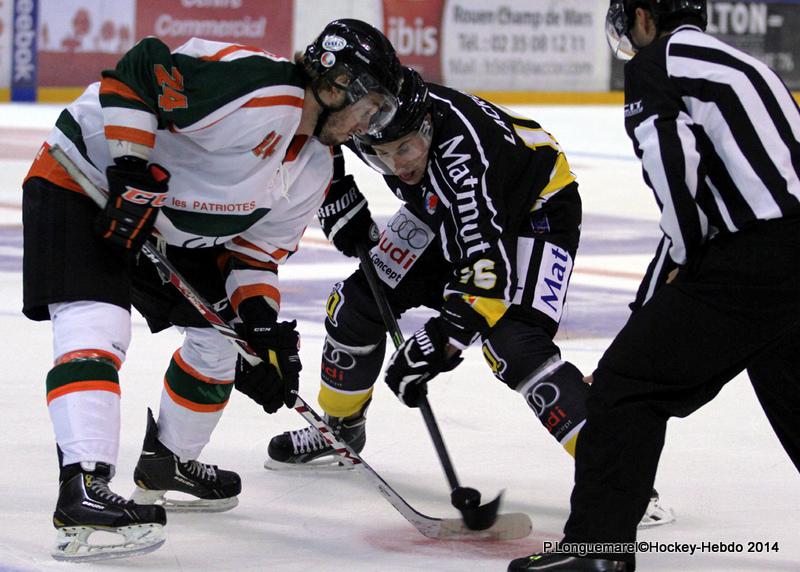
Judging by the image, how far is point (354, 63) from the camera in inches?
106

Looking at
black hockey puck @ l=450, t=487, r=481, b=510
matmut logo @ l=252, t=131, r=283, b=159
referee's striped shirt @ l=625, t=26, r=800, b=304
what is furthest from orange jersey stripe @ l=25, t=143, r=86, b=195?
referee's striped shirt @ l=625, t=26, r=800, b=304

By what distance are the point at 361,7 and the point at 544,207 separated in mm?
10879

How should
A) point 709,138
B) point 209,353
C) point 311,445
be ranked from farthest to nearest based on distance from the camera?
1. point 311,445
2. point 209,353
3. point 709,138

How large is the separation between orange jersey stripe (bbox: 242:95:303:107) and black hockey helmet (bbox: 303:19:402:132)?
0.06 meters

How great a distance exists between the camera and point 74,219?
8.70 feet

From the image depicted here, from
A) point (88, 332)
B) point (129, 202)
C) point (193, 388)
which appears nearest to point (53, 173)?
point (129, 202)

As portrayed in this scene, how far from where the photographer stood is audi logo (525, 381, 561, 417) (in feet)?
9.55

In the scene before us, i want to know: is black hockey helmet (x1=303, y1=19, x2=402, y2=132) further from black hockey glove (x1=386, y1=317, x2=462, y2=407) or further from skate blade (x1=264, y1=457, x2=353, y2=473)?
skate blade (x1=264, y1=457, x2=353, y2=473)

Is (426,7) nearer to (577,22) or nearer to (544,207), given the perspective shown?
(577,22)

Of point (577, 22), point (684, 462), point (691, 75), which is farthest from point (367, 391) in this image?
point (577, 22)

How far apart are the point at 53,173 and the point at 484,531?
1109 mm

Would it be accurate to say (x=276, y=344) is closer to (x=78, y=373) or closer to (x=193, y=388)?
(x=193, y=388)

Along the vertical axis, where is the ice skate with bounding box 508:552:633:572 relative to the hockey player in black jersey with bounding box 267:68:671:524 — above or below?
below

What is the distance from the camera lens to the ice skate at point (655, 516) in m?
2.98
